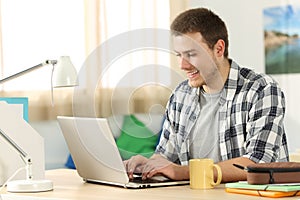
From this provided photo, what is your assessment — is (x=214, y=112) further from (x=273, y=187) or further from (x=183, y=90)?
(x=273, y=187)

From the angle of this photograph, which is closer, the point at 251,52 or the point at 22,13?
the point at 22,13

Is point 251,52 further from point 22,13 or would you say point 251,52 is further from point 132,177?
point 132,177

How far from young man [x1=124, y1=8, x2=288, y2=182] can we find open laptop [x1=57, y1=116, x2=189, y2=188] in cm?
12

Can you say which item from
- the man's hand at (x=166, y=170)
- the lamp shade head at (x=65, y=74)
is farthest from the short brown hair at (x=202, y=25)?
the man's hand at (x=166, y=170)

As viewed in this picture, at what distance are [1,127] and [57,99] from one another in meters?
2.00

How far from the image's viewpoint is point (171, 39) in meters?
2.58

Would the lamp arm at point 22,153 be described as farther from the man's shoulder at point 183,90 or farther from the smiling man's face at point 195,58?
the man's shoulder at point 183,90

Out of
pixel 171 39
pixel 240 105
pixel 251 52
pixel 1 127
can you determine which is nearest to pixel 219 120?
pixel 240 105

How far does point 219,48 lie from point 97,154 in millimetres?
780

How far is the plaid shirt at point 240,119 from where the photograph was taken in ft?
8.20

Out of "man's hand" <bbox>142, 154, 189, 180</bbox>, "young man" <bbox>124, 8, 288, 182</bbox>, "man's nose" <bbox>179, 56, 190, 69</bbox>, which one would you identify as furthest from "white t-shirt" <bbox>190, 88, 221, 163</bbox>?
"man's hand" <bbox>142, 154, 189, 180</bbox>

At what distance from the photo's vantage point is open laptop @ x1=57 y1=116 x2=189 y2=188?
7.28 ft

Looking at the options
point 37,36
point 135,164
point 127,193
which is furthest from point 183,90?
point 37,36

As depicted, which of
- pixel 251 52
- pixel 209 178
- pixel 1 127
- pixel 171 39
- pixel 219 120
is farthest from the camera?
pixel 251 52
